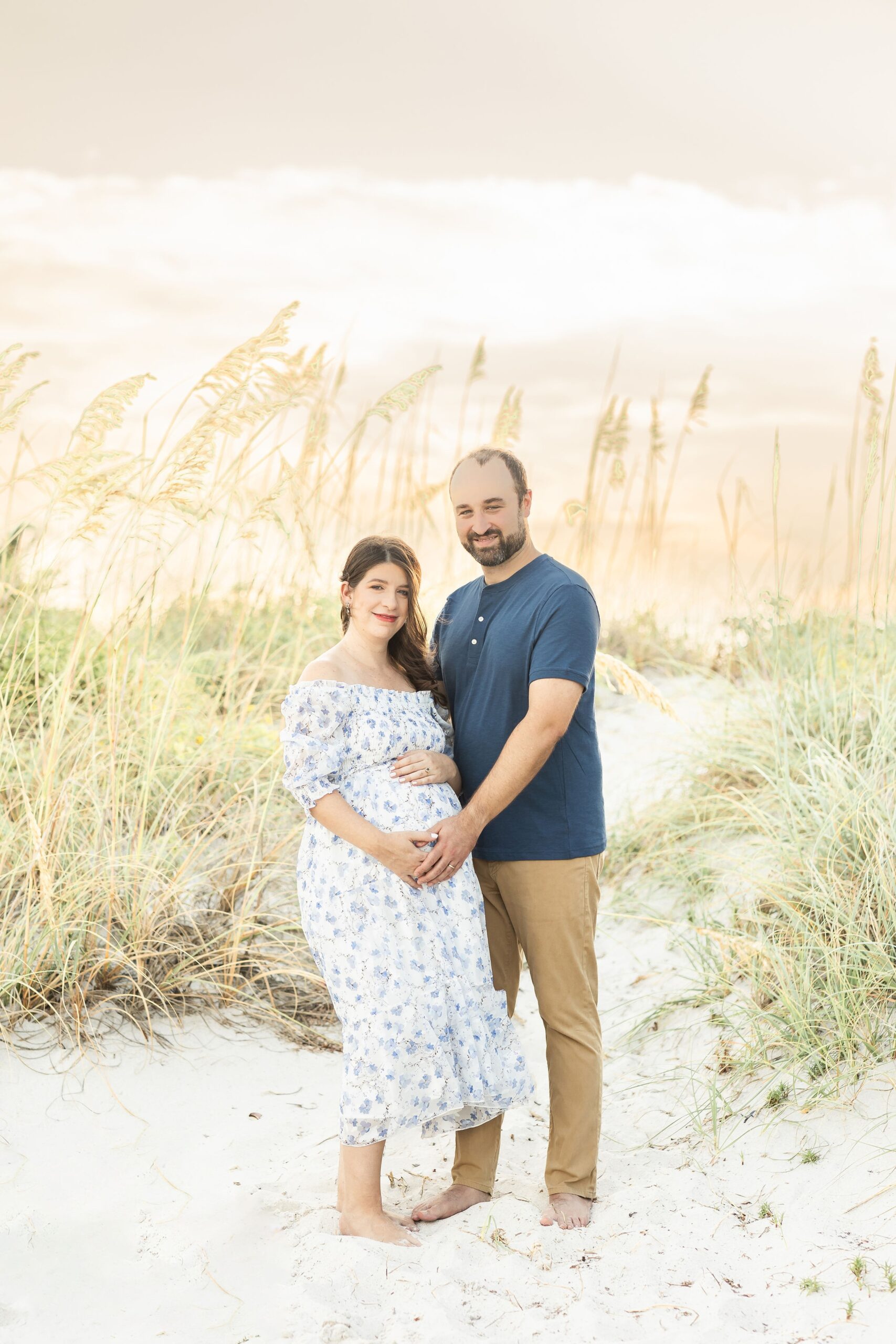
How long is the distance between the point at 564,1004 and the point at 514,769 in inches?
29.1

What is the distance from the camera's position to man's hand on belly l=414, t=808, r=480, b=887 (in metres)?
2.83

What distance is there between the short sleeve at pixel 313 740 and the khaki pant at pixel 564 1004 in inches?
25.1

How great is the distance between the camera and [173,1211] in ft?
10.4

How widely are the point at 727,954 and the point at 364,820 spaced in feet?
6.47

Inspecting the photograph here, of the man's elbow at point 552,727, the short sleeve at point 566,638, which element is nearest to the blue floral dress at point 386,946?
the man's elbow at point 552,727

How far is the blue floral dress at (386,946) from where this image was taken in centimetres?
284

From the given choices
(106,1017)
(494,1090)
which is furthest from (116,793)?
(494,1090)

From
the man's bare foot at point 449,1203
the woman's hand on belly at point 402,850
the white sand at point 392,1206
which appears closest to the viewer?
the white sand at point 392,1206

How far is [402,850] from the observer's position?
281cm

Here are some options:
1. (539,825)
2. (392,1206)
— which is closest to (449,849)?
(539,825)

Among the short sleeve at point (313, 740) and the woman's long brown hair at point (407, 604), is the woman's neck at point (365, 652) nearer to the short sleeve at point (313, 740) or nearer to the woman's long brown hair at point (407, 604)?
the woman's long brown hair at point (407, 604)

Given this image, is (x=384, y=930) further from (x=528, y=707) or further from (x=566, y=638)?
(x=566, y=638)

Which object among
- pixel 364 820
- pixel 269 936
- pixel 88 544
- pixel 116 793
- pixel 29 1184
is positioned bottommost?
pixel 29 1184

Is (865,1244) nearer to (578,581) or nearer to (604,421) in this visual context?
(578,581)
